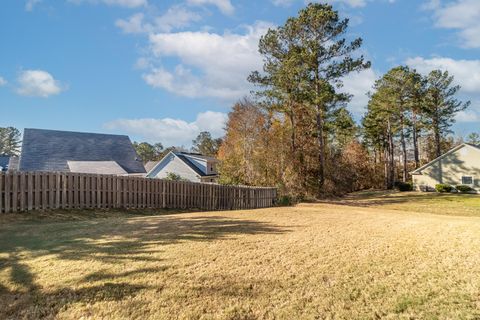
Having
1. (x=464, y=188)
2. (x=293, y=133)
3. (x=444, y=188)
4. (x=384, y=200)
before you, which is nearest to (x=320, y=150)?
(x=293, y=133)

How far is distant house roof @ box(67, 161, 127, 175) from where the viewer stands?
2323cm

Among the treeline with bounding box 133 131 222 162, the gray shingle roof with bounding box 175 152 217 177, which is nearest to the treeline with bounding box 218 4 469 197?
the gray shingle roof with bounding box 175 152 217 177

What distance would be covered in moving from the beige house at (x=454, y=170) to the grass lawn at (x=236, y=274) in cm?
3193

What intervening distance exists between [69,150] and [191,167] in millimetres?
13066

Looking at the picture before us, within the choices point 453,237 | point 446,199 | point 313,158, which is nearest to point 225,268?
point 453,237

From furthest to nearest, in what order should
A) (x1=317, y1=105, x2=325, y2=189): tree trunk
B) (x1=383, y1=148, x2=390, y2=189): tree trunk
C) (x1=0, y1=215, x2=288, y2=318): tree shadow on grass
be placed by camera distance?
(x1=383, y1=148, x2=390, y2=189): tree trunk
(x1=317, y1=105, x2=325, y2=189): tree trunk
(x1=0, y1=215, x2=288, y2=318): tree shadow on grass

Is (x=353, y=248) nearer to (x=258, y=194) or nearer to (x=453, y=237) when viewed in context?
(x=453, y=237)

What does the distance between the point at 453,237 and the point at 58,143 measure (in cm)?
2646

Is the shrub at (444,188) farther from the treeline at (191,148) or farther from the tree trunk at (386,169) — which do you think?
the treeline at (191,148)

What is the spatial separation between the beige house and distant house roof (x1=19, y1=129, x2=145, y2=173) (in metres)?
29.9

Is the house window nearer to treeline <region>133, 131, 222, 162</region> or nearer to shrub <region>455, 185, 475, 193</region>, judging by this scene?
shrub <region>455, 185, 475, 193</region>

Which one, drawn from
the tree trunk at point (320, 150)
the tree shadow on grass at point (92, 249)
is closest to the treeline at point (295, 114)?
the tree trunk at point (320, 150)

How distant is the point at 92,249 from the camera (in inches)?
209

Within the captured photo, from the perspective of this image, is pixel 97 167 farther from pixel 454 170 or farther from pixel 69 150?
pixel 454 170
